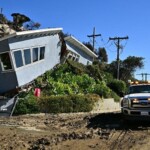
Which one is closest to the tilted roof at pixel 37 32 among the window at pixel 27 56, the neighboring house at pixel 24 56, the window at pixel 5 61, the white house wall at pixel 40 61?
the neighboring house at pixel 24 56

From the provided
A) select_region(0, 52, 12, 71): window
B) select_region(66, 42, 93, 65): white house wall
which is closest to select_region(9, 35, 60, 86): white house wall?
select_region(0, 52, 12, 71): window

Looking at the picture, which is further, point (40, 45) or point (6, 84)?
point (40, 45)

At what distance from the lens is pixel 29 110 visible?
85.6 ft

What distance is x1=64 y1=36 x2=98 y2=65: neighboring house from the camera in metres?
38.5

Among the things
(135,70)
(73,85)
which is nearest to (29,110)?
(73,85)

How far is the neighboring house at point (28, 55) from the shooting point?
28.0 meters

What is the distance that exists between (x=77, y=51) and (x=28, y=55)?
1264 cm

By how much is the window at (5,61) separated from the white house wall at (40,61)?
0.52m

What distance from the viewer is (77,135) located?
49.6 feet

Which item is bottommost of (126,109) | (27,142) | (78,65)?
(27,142)

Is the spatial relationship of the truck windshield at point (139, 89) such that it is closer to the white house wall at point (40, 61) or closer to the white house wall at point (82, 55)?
the white house wall at point (40, 61)

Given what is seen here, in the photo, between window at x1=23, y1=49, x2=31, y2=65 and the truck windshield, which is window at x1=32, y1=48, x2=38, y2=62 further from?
the truck windshield

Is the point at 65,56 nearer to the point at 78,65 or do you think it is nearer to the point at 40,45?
the point at 78,65

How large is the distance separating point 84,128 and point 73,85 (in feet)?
48.0
